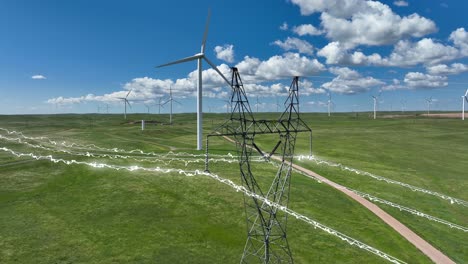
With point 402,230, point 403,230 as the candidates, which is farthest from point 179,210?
point 403,230

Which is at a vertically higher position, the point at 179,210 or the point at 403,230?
the point at 179,210

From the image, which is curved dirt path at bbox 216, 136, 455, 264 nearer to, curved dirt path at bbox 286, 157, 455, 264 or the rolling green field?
curved dirt path at bbox 286, 157, 455, 264

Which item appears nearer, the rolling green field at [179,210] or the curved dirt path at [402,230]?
the rolling green field at [179,210]

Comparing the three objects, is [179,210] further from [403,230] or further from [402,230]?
[403,230]

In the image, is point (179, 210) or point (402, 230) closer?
point (402, 230)

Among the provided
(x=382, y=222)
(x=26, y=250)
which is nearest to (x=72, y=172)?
(x=26, y=250)

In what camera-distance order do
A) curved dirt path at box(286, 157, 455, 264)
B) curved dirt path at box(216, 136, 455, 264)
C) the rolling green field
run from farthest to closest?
curved dirt path at box(286, 157, 455, 264), curved dirt path at box(216, 136, 455, 264), the rolling green field

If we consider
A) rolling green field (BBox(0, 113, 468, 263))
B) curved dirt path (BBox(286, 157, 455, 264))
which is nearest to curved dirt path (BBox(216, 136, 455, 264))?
curved dirt path (BBox(286, 157, 455, 264))

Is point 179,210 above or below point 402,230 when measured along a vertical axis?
above

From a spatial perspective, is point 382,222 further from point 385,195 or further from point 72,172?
point 72,172

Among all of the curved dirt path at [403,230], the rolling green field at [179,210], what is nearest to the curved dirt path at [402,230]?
the curved dirt path at [403,230]

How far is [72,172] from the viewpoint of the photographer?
6366cm

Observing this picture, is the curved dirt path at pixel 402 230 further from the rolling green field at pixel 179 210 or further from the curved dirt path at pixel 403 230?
the rolling green field at pixel 179 210

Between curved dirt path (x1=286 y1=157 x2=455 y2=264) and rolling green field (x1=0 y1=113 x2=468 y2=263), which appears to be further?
curved dirt path (x1=286 y1=157 x2=455 y2=264)
